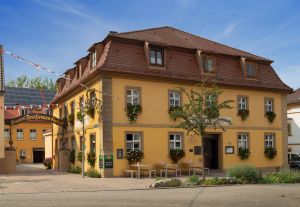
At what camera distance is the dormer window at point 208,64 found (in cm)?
2940

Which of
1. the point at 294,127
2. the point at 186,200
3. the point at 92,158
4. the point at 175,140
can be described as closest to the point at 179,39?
the point at 175,140

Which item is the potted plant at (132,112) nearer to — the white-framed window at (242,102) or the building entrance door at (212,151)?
the building entrance door at (212,151)

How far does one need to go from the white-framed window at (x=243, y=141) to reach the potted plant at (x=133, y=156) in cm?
819

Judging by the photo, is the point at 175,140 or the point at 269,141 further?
the point at 269,141

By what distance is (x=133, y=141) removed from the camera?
26.0 m

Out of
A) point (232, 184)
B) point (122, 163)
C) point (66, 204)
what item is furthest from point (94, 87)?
point (66, 204)

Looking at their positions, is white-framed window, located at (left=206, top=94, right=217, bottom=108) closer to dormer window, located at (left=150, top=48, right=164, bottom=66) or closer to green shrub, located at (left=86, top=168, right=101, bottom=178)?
dormer window, located at (left=150, top=48, right=164, bottom=66)

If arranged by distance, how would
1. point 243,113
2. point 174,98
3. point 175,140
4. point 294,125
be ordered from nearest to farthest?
1. point 175,140
2. point 174,98
3. point 243,113
4. point 294,125

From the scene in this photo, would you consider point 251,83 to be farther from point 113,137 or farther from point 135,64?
point 113,137

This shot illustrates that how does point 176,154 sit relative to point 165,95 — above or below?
below

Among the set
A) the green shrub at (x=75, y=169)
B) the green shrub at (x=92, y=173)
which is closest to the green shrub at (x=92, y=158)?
the green shrub at (x=92, y=173)

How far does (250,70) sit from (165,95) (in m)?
7.65

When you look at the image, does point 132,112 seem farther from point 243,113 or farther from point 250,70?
point 250,70

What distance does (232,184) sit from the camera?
19.7 metres
